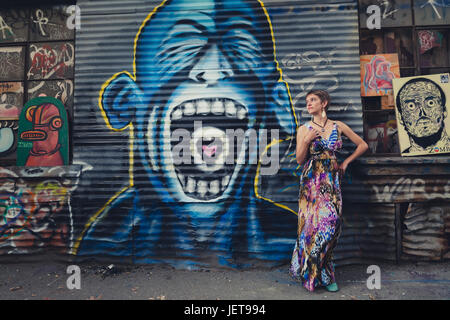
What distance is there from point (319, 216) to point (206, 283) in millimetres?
1665

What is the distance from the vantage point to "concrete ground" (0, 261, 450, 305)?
300cm

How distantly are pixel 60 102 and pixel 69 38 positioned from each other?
3.58ft

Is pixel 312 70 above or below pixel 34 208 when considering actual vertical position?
above

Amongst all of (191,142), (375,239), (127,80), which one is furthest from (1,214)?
(375,239)

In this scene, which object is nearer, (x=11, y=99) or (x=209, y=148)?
(x=209, y=148)

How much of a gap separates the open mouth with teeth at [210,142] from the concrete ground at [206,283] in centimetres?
116

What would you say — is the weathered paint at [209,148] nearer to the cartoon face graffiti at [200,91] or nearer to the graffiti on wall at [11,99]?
the cartoon face graffiti at [200,91]

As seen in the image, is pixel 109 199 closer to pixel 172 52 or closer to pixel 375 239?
pixel 172 52

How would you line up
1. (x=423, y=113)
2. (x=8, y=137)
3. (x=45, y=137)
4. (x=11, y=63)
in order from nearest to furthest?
(x=423, y=113)
(x=45, y=137)
(x=8, y=137)
(x=11, y=63)

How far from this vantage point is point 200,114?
385 cm

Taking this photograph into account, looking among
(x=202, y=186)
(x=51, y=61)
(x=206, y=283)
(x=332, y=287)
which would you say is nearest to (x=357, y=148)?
(x=332, y=287)

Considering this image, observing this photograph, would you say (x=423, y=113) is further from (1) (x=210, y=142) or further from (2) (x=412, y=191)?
(1) (x=210, y=142)

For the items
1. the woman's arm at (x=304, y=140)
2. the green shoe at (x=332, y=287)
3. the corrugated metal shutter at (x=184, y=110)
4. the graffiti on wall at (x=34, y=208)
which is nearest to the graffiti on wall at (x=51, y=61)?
the corrugated metal shutter at (x=184, y=110)

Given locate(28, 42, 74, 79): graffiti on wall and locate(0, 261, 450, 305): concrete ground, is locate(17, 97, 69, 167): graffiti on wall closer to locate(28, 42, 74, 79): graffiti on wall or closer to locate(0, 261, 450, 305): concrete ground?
locate(28, 42, 74, 79): graffiti on wall
